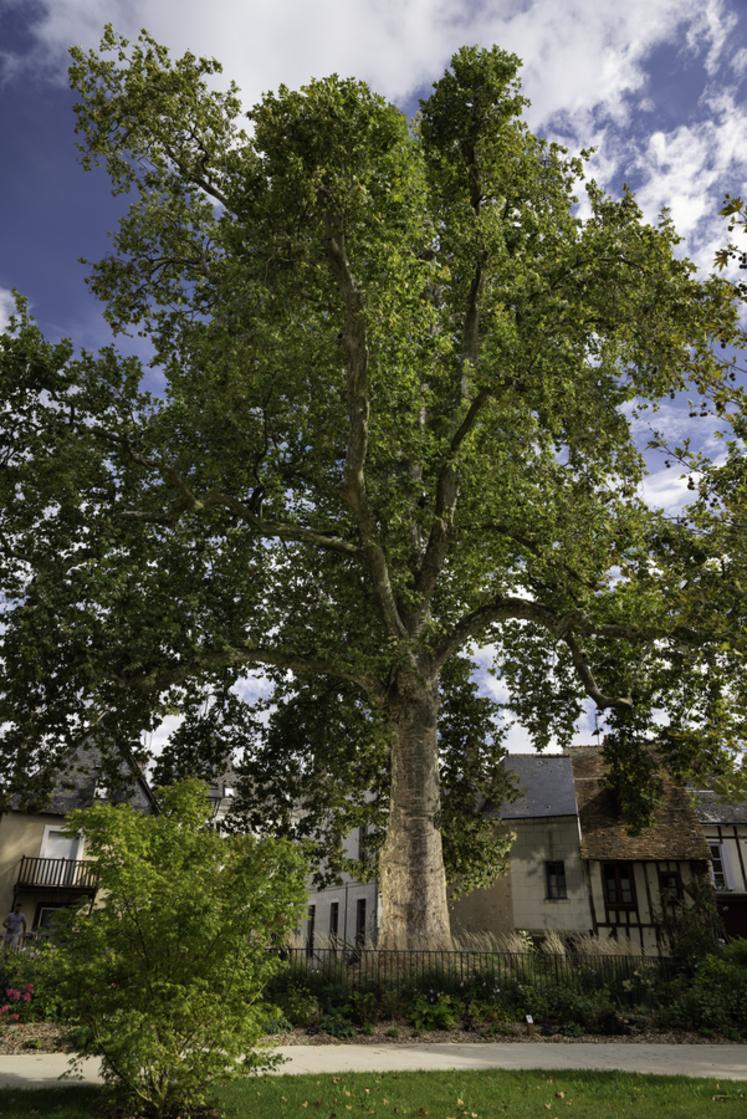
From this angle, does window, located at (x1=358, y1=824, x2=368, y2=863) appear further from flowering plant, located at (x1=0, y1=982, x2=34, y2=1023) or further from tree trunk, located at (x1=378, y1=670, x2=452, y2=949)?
flowering plant, located at (x1=0, y1=982, x2=34, y2=1023)

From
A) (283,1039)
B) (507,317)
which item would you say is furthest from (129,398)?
(283,1039)

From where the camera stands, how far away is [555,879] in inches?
1145

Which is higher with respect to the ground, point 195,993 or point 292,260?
point 292,260

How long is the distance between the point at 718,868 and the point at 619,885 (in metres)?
5.74

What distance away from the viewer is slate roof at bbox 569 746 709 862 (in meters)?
26.9

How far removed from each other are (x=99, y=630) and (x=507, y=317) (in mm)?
9979

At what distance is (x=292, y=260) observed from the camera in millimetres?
14273

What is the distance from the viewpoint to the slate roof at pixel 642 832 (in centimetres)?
2694

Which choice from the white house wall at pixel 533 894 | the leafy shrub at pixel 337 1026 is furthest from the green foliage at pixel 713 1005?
the white house wall at pixel 533 894

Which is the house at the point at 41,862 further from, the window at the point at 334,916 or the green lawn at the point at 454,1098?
the green lawn at the point at 454,1098

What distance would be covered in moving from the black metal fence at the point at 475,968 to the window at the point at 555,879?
1536 cm

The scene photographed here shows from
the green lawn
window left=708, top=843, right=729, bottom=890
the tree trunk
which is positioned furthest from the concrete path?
window left=708, top=843, right=729, bottom=890

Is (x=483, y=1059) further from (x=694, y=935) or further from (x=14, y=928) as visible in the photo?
(x=14, y=928)

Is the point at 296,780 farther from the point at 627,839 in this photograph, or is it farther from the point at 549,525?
the point at 627,839
